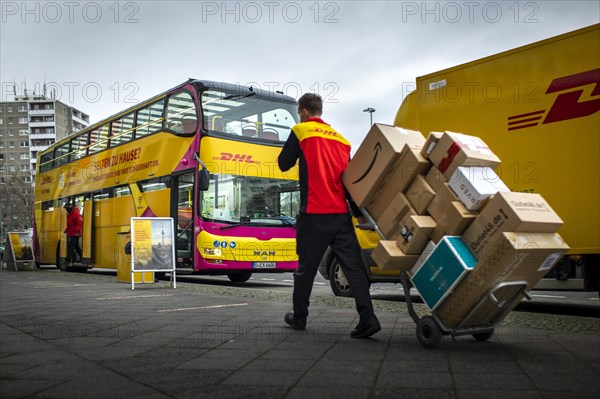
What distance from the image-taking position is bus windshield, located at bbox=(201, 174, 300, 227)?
13.4 metres

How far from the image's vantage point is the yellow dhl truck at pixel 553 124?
7.18 meters

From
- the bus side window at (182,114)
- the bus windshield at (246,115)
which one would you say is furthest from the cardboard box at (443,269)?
the bus side window at (182,114)

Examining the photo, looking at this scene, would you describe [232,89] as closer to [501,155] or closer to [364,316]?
[501,155]

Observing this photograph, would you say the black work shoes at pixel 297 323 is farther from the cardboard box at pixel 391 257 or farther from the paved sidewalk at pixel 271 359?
the cardboard box at pixel 391 257

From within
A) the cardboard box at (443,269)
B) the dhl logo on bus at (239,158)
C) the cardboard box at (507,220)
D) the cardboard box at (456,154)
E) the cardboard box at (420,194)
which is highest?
the dhl logo on bus at (239,158)

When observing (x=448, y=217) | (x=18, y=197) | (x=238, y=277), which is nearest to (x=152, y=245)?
(x=238, y=277)

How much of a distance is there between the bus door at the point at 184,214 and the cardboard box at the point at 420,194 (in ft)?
29.9

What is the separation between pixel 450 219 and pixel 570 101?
3655 millimetres

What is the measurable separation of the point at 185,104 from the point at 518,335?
406 inches

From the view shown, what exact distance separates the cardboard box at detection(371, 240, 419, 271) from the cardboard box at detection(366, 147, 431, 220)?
38cm

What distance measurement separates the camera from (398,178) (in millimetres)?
4898

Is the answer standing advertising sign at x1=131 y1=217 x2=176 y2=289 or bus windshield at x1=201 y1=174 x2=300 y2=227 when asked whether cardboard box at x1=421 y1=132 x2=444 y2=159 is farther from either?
bus windshield at x1=201 y1=174 x2=300 y2=227

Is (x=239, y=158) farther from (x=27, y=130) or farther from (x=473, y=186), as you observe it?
(x=27, y=130)

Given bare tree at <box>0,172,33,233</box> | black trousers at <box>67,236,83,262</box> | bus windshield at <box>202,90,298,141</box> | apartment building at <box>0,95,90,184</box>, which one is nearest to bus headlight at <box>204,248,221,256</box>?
bus windshield at <box>202,90,298,141</box>
